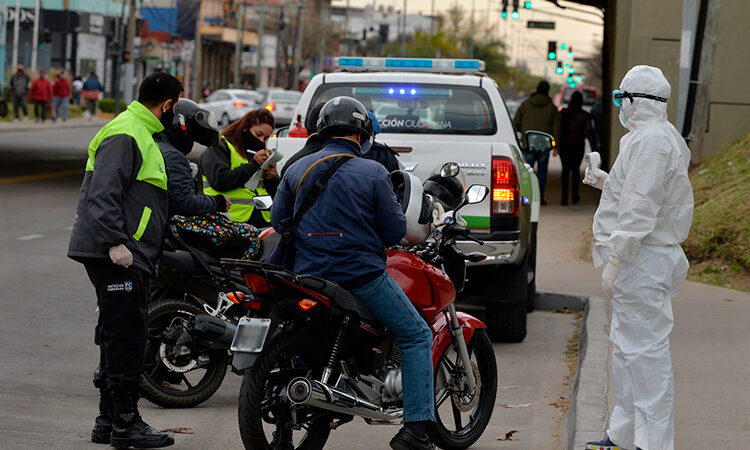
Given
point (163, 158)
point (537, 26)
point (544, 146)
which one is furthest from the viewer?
point (537, 26)

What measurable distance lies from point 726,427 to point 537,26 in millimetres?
40198

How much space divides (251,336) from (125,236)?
97cm

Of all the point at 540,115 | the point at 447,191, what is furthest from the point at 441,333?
the point at 540,115

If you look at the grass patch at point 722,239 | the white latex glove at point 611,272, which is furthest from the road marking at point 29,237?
the white latex glove at point 611,272

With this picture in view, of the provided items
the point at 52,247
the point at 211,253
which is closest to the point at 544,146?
the point at 211,253

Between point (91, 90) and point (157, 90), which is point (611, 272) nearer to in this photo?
point (157, 90)

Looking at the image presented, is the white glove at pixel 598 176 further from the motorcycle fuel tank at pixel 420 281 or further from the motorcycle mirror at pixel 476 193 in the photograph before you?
the motorcycle fuel tank at pixel 420 281

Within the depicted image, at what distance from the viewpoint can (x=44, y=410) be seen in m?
7.22

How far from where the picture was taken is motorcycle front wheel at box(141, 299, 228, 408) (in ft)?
23.6

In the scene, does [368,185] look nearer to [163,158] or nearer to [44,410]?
[163,158]

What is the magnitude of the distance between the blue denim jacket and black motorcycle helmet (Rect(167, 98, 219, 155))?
1.40 metres

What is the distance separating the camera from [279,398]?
5.62m

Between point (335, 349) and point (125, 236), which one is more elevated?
point (125, 236)

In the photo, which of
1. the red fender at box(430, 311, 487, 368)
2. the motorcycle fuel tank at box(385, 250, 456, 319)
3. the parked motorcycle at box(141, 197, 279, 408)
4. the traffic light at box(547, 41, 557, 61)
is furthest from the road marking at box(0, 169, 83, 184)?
the traffic light at box(547, 41, 557, 61)
